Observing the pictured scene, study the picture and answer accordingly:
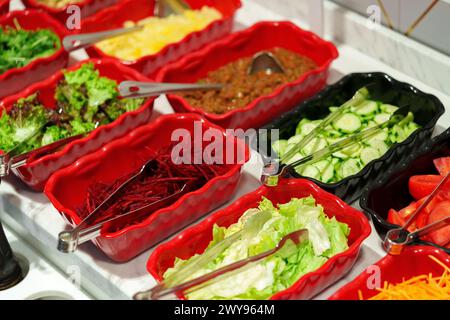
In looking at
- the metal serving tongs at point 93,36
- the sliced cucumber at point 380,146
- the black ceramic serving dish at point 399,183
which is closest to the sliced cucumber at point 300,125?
the sliced cucumber at point 380,146

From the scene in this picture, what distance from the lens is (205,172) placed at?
80.4 inches

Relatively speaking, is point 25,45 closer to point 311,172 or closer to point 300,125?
point 300,125

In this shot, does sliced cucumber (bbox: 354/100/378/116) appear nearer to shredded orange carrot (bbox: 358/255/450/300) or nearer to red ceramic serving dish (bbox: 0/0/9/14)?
shredded orange carrot (bbox: 358/255/450/300)

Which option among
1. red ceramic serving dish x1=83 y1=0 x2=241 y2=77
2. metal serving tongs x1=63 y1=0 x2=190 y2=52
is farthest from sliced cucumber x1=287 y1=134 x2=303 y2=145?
metal serving tongs x1=63 y1=0 x2=190 y2=52

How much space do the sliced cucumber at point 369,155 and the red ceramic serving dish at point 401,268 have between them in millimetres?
365

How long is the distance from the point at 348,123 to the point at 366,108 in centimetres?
9

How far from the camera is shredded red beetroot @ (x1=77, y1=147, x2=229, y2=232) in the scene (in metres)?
1.95

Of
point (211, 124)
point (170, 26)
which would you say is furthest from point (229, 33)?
point (211, 124)

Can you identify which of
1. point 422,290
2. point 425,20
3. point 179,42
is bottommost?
point 422,290

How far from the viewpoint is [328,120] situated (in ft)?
7.18

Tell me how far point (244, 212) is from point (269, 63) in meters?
0.72

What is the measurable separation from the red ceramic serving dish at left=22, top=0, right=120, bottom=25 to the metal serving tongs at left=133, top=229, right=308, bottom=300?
55.0 inches

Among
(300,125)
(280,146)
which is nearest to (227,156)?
(280,146)
